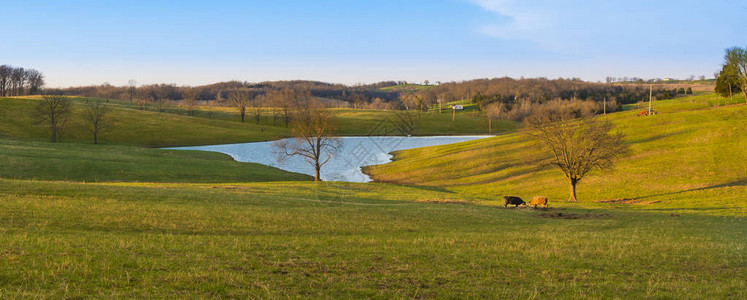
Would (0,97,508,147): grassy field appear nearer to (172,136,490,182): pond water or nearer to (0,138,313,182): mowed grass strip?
(172,136,490,182): pond water

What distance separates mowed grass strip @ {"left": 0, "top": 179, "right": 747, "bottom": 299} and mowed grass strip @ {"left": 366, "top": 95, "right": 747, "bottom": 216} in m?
16.9

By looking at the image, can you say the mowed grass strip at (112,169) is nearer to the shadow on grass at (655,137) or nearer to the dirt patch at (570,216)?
the dirt patch at (570,216)

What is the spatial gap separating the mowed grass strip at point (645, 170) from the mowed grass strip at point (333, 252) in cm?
1687

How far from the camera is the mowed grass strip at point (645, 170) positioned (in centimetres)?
4188

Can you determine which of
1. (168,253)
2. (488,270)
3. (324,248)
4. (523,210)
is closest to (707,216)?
(523,210)

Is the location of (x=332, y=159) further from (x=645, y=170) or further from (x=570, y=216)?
(x=570, y=216)

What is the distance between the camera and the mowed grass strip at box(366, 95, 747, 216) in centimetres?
4188

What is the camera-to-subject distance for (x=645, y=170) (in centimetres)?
5472

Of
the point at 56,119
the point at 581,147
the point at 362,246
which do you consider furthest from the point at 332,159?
the point at 362,246

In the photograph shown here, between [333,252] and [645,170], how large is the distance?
172 ft

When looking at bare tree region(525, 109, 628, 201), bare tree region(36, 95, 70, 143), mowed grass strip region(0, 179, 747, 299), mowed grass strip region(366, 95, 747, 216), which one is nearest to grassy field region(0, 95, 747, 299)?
mowed grass strip region(0, 179, 747, 299)

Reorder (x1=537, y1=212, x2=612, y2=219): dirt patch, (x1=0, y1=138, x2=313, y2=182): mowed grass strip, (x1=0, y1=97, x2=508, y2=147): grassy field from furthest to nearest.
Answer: (x1=0, y1=97, x2=508, y2=147): grassy field, (x1=0, y1=138, x2=313, y2=182): mowed grass strip, (x1=537, y1=212, x2=612, y2=219): dirt patch

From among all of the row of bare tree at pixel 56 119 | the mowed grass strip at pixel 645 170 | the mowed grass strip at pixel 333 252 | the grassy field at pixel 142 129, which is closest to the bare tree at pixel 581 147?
the mowed grass strip at pixel 645 170

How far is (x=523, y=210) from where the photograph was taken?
33219 mm
